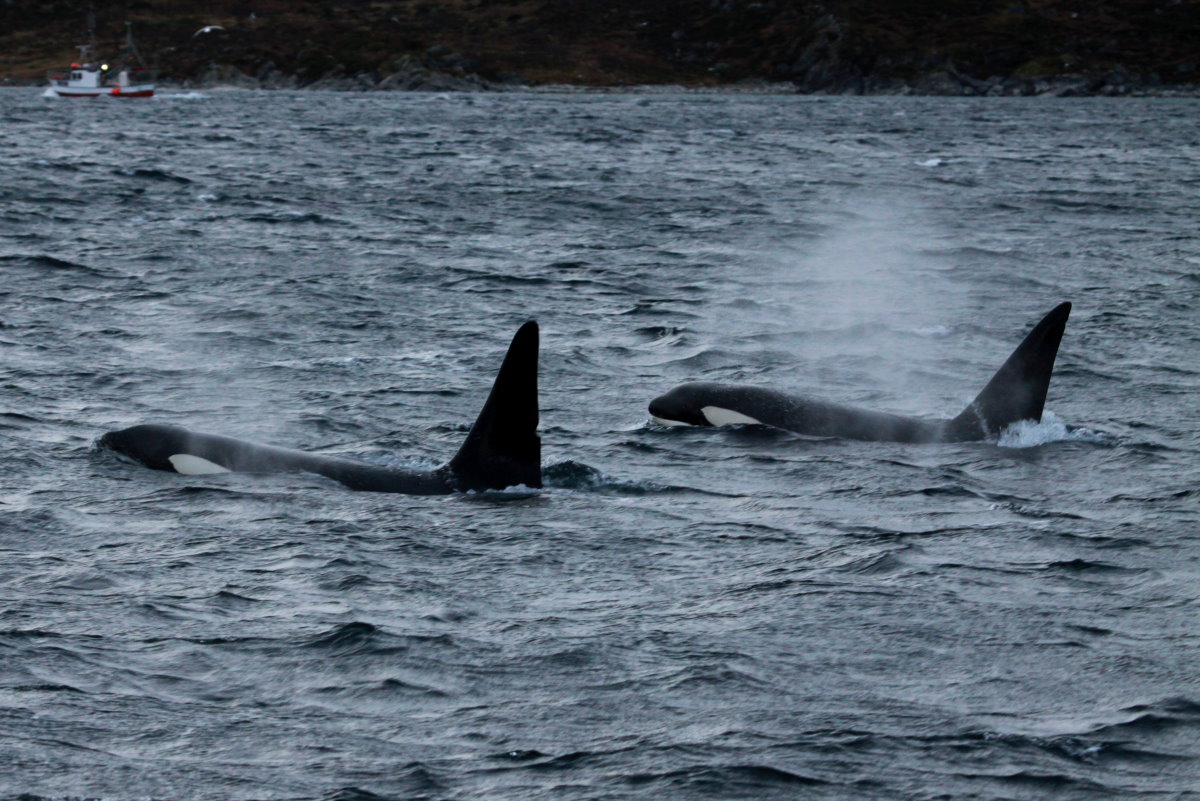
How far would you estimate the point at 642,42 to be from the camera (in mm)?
170875

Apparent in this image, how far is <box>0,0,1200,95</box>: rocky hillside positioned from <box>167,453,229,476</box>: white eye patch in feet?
447

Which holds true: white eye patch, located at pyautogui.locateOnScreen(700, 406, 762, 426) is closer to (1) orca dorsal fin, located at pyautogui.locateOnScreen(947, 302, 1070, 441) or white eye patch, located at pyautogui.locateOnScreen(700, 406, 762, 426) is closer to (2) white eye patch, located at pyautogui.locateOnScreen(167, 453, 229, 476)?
(1) orca dorsal fin, located at pyautogui.locateOnScreen(947, 302, 1070, 441)

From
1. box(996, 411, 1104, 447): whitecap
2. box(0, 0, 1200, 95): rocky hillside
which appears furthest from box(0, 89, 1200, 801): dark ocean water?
box(0, 0, 1200, 95): rocky hillside

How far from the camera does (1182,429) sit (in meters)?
16.6

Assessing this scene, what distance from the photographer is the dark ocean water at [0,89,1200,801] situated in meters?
8.04

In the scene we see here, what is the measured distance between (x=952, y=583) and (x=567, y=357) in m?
10.2

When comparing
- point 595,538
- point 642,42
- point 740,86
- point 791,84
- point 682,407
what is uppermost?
point 642,42

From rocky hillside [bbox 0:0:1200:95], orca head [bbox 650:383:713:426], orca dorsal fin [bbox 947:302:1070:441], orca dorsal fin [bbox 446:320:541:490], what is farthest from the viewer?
rocky hillside [bbox 0:0:1200:95]

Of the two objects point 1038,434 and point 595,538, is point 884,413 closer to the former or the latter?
point 1038,434

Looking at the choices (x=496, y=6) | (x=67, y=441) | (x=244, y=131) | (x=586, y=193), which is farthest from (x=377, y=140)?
(x=496, y=6)

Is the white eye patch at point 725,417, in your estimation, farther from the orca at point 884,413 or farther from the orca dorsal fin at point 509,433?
the orca dorsal fin at point 509,433

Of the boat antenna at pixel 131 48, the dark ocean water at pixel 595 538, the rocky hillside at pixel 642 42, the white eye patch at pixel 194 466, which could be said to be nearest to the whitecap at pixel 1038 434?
the dark ocean water at pixel 595 538

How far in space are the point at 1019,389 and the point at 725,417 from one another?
310 cm

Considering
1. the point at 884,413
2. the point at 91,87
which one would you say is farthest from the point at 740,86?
the point at 884,413
